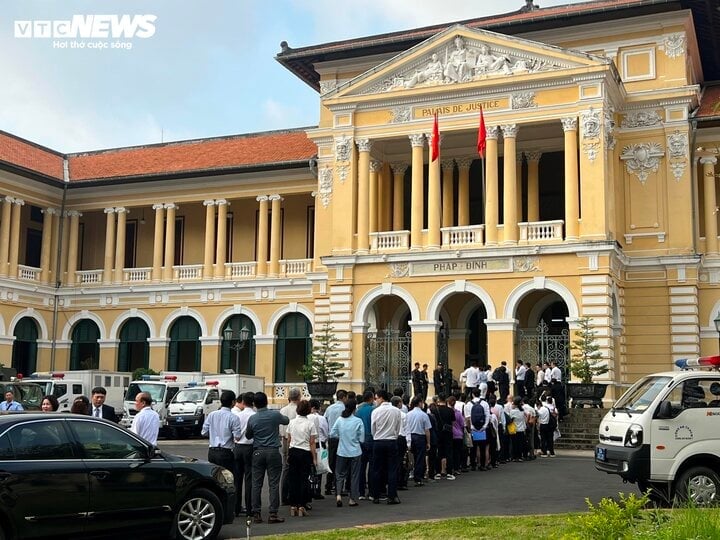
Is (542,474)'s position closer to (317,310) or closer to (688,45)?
(317,310)

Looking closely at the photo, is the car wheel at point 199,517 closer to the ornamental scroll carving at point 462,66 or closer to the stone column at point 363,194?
the stone column at point 363,194

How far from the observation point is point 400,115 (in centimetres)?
3241

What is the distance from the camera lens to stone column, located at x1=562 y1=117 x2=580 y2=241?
2973cm

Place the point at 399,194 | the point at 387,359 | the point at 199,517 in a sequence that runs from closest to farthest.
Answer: the point at 199,517 → the point at 387,359 → the point at 399,194

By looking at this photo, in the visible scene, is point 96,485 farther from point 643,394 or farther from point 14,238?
point 14,238

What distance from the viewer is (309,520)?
13.1m

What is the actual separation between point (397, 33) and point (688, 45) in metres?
11.2

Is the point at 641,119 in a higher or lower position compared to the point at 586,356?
higher

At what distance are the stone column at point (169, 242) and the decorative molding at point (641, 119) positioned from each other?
19.9m

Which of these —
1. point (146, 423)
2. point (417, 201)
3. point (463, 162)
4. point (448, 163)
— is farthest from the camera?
point (448, 163)

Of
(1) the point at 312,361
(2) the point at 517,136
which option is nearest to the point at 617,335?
(2) the point at 517,136

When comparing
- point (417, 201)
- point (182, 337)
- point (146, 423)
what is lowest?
point (146, 423)

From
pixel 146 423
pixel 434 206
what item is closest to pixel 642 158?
pixel 434 206

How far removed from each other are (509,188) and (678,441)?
60.4ft
